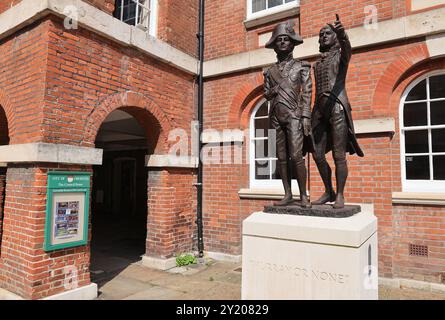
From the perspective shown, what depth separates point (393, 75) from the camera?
5664mm

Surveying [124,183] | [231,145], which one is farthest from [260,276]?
[124,183]

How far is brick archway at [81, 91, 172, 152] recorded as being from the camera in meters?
5.29

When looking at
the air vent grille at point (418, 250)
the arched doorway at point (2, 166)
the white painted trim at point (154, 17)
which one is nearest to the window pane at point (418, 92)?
the air vent grille at point (418, 250)

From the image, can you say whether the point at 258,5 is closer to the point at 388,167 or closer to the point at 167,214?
the point at 388,167

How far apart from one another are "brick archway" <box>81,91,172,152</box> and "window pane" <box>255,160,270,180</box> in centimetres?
216

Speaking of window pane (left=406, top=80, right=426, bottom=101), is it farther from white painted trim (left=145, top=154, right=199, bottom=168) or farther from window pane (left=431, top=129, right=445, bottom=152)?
white painted trim (left=145, top=154, right=199, bottom=168)

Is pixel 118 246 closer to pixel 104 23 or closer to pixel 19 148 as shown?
pixel 19 148

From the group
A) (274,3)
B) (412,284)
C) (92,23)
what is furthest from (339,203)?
(274,3)

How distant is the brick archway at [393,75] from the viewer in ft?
18.0

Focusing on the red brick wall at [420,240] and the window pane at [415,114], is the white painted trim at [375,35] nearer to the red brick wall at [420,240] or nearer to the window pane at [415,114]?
the window pane at [415,114]

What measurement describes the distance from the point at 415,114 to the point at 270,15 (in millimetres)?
3697

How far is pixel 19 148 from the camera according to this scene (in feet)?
15.5

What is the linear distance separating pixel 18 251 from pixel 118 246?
14.2 feet

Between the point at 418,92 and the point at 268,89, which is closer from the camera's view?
the point at 268,89
